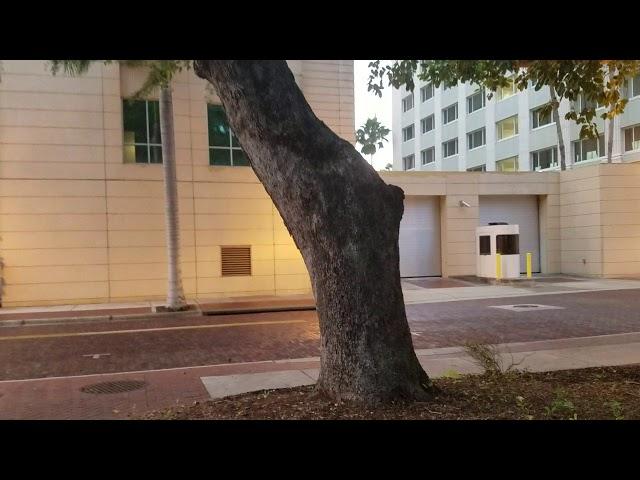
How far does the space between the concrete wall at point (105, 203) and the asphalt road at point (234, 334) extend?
3.59 meters

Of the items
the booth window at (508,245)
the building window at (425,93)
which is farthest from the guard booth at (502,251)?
the building window at (425,93)

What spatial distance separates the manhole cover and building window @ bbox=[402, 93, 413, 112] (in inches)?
2098

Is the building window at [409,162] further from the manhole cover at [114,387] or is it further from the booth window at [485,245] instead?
the manhole cover at [114,387]

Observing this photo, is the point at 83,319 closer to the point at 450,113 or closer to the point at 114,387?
the point at 114,387

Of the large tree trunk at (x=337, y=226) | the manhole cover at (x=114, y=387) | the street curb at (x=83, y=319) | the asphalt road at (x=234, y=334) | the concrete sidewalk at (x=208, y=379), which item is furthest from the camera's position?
the street curb at (x=83, y=319)

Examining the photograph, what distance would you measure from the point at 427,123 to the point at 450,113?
4.79m

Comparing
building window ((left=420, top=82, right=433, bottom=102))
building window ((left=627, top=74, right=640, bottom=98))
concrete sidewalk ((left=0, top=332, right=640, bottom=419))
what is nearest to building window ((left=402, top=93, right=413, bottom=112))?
building window ((left=420, top=82, right=433, bottom=102))

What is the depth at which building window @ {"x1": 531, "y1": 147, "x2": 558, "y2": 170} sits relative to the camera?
38094 millimetres

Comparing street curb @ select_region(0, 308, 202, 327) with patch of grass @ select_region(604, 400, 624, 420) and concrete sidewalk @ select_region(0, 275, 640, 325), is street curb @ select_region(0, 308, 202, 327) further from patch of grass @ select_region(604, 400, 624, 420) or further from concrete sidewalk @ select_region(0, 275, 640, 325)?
patch of grass @ select_region(604, 400, 624, 420)

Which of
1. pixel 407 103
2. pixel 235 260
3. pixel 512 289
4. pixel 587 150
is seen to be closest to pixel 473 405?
pixel 235 260

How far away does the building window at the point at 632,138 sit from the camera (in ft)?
104

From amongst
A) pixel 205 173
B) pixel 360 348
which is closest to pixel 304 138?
pixel 360 348

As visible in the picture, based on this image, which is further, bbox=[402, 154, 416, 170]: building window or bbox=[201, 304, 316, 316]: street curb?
bbox=[402, 154, 416, 170]: building window

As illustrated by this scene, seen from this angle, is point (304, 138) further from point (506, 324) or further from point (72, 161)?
point (72, 161)
